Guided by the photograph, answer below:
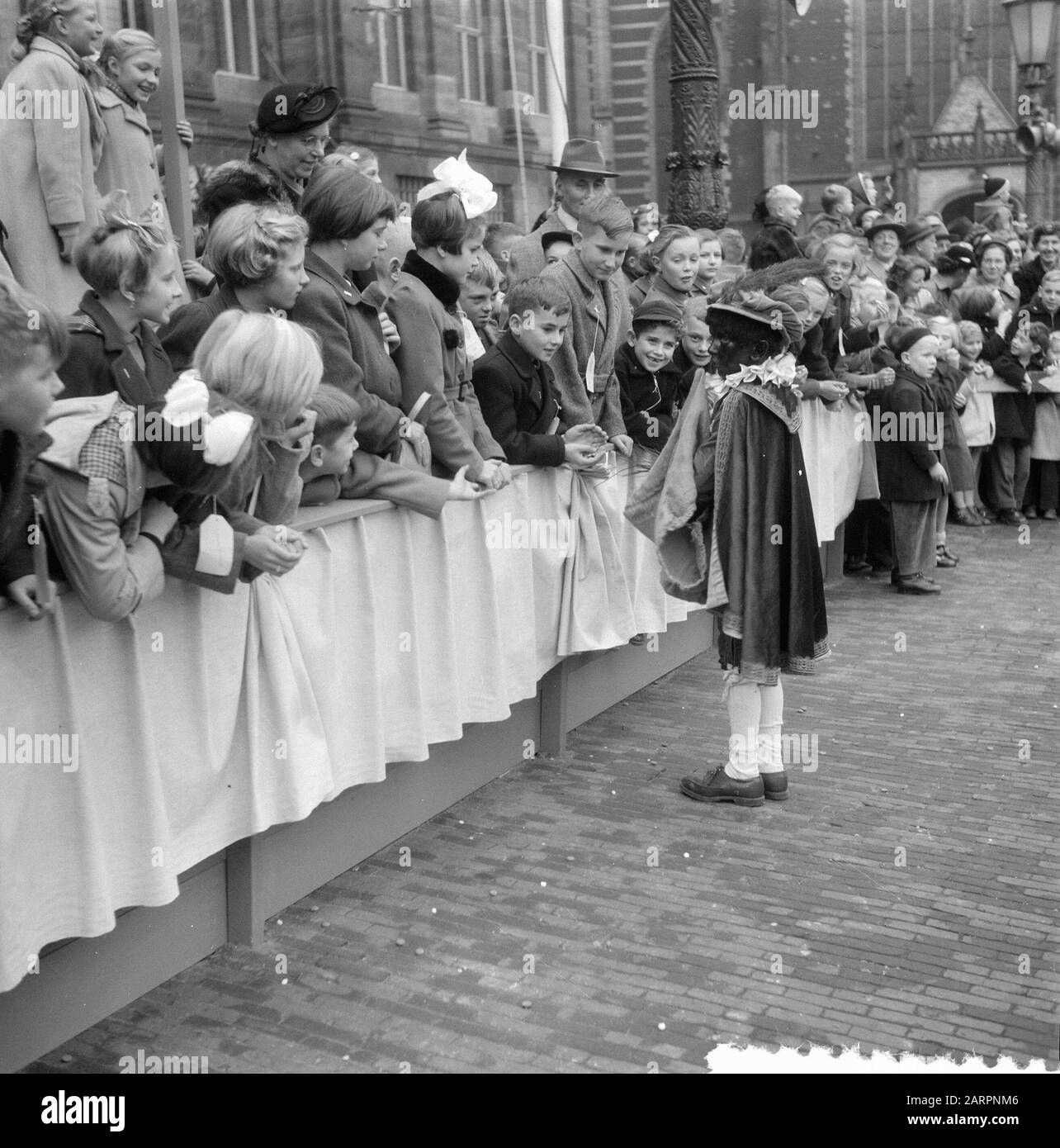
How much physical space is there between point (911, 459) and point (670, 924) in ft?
18.9

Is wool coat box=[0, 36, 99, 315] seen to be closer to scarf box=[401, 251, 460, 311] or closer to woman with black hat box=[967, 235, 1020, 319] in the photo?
scarf box=[401, 251, 460, 311]

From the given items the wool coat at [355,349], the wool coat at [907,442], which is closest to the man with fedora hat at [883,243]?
the wool coat at [907,442]

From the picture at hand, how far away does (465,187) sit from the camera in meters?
6.12

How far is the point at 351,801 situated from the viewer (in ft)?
16.8

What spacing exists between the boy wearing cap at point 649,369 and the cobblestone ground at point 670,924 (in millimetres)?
1373

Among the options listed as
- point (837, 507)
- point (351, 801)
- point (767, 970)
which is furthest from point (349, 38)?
point (767, 970)

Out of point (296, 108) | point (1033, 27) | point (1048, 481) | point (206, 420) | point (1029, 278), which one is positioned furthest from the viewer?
point (1033, 27)

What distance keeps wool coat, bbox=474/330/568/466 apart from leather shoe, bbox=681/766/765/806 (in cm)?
144

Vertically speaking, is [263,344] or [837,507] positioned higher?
[263,344]

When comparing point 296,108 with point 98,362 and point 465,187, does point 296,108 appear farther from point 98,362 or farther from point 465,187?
point 98,362

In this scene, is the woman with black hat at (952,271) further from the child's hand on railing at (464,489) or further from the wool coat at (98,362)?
the wool coat at (98,362)

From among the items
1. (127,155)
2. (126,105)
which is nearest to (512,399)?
(127,155)
